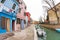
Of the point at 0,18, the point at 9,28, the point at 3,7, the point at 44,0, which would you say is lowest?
the point at 9,28

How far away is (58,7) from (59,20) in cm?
487

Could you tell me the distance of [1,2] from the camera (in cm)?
1669

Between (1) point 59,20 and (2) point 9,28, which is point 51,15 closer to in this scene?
(1) point 59,20

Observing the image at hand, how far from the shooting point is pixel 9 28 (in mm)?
20969

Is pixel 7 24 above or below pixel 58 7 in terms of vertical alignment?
below

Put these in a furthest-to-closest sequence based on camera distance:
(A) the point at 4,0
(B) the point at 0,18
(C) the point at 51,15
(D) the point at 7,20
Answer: (C) the point at 51,15
(D) the point at 7,20
(A) the point at 4,0
(B) the point at 0,18

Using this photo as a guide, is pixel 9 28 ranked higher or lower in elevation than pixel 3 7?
lower

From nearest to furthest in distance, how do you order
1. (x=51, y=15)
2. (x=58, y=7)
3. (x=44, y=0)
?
1. (x=44, y=0)
2. (x=58, y=7)
3. (x=51, y=15)

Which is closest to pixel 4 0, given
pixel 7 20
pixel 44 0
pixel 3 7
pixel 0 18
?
pixel 3 7

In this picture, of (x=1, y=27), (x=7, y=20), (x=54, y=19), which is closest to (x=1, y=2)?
(x=1, y=27)

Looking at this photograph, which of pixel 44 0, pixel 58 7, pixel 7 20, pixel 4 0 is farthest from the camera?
pixel 58 7

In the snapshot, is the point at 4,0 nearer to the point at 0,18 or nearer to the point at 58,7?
the point at 0,18

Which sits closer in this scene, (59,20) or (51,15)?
(59,20)

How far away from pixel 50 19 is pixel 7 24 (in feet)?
117
